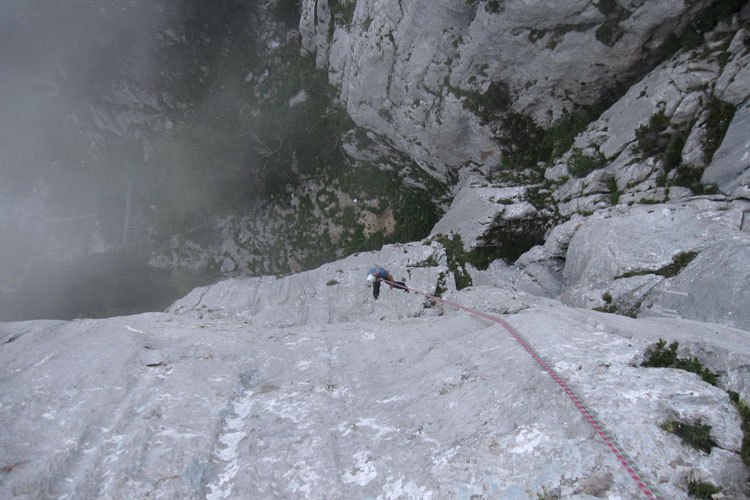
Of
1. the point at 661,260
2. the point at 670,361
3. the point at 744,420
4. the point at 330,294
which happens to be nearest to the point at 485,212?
the point at 661,260

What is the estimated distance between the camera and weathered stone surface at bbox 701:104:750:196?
1015 centimetres

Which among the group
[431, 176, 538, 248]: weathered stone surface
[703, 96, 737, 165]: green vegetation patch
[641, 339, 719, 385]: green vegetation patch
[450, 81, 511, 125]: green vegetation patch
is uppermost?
[450, 81, 511, 125]: green vegetation patch

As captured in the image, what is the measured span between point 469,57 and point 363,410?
1496cm

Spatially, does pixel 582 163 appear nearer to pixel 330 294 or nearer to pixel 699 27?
pixel 699 27

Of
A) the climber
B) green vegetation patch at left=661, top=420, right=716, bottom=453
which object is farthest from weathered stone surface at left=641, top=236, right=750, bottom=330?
the climber

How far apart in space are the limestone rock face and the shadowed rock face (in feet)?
33.6

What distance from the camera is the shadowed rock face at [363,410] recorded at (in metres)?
5.16

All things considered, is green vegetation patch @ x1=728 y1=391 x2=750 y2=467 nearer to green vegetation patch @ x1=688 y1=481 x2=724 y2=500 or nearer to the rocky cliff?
the rocky cliff

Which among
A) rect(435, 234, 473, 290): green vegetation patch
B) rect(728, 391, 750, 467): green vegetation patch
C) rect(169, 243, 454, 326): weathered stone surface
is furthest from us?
rect(435, 234, 473, 290): green vegetation patch

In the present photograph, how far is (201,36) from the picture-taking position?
26922 mm

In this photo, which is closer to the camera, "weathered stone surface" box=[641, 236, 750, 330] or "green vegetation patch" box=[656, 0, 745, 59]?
"weathered stone surface" box=[641, 236, 750, 330]

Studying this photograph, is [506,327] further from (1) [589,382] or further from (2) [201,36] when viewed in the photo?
(2) [201,36]

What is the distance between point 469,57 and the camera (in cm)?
1587

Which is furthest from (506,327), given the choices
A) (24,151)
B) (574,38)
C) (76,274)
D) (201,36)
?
(24,151)
